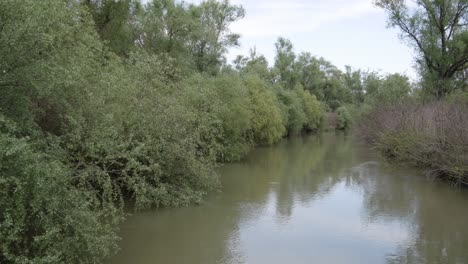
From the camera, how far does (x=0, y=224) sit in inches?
220

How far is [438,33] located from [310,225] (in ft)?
64.0

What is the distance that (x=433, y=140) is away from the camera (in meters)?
15.9

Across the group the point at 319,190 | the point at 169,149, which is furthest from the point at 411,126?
the point at 169,149


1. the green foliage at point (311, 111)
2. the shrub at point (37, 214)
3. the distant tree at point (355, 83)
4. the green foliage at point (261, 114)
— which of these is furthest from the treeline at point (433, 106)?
the distant tree at point (355, 83)

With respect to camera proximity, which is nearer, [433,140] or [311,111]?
[433,140]

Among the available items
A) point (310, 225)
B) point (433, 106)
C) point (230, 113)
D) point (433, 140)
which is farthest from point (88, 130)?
point (433, 106)

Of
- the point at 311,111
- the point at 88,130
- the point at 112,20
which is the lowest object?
the point at 88,130

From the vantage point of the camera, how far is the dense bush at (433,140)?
574 inches

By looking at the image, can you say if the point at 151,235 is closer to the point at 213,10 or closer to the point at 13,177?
the point at 13,177

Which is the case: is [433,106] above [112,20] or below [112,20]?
below

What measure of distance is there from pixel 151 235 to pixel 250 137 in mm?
16168

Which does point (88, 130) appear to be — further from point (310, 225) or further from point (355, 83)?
point (355, 83)

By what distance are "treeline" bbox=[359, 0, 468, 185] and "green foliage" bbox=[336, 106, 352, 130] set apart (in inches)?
1155

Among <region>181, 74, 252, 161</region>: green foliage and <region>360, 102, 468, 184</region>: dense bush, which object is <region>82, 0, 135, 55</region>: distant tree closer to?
<region>181, 74, 252, 161</region>: green foliage
